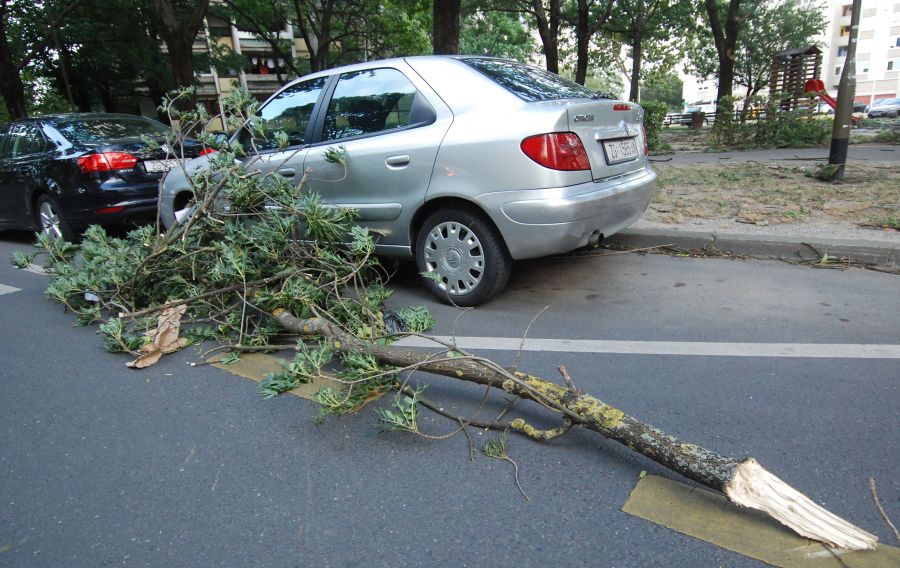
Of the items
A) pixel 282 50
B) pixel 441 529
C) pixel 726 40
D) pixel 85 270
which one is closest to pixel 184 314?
pixel 85 270

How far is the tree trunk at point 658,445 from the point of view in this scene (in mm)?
1812

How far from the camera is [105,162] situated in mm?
6379

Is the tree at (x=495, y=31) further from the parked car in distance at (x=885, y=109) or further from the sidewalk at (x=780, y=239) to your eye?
the parked car in distance at (x=885, y=109)

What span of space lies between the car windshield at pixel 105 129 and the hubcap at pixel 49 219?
90cm

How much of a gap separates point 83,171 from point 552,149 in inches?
213

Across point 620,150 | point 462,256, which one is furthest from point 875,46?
point 462,256

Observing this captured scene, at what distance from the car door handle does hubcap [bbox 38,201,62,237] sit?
15.8ft

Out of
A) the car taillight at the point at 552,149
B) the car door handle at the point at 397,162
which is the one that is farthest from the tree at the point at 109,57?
the car taillight at the point at 552,149

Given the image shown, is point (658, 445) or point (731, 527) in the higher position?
point (658, 445)

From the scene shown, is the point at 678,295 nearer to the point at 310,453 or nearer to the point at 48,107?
the point at 310,453

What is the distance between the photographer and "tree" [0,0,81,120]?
584 inches

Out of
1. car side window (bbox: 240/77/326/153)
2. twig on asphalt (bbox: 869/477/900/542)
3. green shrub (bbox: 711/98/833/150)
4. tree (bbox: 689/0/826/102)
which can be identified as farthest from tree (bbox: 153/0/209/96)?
tree (bbox: 689/0/826/102)

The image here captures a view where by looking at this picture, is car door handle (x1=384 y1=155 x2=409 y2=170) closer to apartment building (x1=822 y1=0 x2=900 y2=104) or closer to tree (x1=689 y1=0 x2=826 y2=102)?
tree (x1=689 y1=0 x2=826 y2=102)

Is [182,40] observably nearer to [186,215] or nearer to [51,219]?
[51,219]
